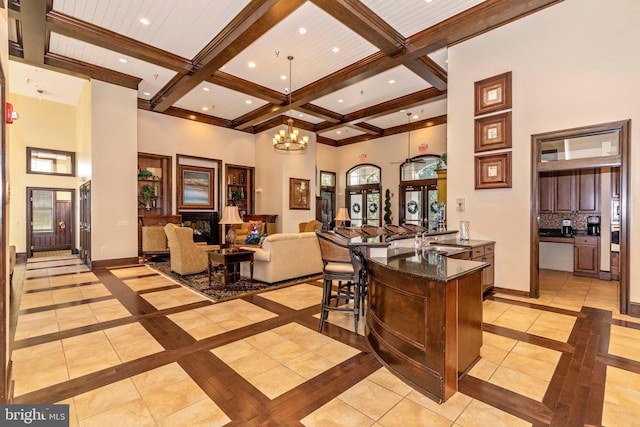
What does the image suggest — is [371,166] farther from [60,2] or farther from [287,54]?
[60,2]

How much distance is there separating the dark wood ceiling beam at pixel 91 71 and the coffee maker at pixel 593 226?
10664 mm

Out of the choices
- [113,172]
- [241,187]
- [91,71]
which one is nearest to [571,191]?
[241,187]

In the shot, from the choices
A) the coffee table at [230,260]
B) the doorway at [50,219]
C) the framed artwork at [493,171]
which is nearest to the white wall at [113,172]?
the coffee table at [230,260]

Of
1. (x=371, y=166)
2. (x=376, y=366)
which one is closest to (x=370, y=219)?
(x=371, y=166)

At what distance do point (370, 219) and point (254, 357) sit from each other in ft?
→ 31.5

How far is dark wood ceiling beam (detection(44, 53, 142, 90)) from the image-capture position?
625 cm

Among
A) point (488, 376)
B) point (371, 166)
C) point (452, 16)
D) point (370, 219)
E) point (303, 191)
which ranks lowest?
point (488, 376)

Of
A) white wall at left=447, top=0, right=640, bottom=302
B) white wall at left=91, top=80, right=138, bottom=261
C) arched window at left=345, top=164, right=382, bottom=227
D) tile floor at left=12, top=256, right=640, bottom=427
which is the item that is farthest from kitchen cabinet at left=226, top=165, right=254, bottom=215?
white wall at left=447, top=0, right=640, bottom=302

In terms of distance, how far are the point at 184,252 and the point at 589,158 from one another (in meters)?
6.97

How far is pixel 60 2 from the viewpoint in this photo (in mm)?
4539

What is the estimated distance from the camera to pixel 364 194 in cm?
1215

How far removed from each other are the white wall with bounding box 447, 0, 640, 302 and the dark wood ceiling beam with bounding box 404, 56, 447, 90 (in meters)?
0.71

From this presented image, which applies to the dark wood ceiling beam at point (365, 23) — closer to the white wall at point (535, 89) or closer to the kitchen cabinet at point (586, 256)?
the white wall at point (535, 89)

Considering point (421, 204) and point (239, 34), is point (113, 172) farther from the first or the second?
point (421, 204)
